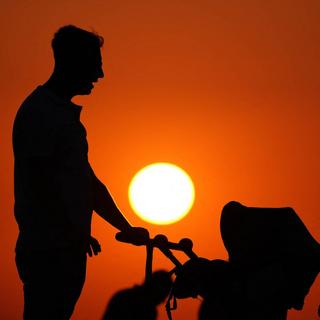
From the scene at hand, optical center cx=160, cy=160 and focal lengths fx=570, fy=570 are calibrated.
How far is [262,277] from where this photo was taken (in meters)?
3.37

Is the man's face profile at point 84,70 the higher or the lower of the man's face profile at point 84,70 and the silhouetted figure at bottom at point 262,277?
the higher

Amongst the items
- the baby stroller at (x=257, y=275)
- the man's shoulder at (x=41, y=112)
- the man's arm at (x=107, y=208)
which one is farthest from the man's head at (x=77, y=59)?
the baby stroller at (x=257, y=275)

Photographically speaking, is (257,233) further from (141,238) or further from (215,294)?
(141,238)

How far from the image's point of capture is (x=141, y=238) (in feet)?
10.4

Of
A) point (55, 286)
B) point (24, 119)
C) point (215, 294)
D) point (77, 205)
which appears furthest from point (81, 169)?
point (215, 294)

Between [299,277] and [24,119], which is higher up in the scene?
[24,119]

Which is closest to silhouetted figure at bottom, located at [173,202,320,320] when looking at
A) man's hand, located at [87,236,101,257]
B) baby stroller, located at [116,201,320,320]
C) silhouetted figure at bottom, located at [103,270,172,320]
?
baby stroller, located at [116,201,320,320]

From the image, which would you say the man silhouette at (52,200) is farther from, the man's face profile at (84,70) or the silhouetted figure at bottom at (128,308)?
the silhouetted figure at bottom at (128,308)

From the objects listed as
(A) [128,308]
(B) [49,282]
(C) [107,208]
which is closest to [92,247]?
(B) [49,282]

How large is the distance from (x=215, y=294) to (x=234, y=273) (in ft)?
0.56

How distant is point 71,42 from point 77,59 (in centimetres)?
10

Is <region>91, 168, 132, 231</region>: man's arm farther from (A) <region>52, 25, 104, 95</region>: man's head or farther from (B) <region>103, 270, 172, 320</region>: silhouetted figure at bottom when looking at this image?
(B) <region>103, 270, 172, 320</region>: silhouetted figure at bottom

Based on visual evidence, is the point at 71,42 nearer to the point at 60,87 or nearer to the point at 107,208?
the point at 60,87

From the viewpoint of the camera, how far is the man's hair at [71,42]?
2891 mm
